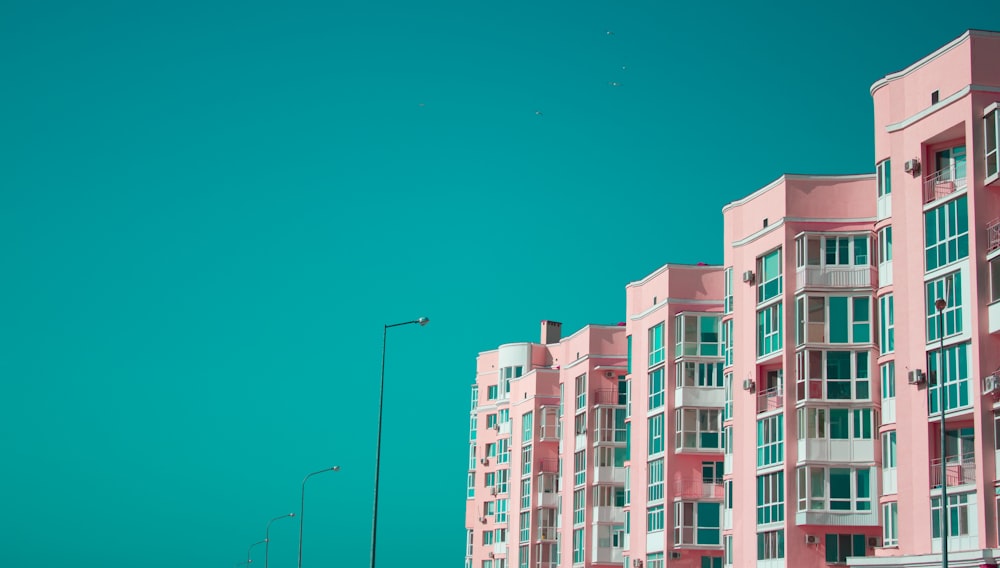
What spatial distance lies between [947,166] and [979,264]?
3.86 metres

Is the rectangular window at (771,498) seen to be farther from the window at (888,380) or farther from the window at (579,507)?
the window at (579,507)

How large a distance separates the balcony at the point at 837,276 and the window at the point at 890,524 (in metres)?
8.64

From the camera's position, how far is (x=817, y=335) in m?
49.1

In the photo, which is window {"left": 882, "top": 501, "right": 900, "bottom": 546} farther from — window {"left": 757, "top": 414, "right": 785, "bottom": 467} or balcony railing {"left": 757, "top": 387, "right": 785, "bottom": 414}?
balcony railing {"left": 757, "top": 387, "right": 785, "bottom": 414}

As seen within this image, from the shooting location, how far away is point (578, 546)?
7450 centimetres

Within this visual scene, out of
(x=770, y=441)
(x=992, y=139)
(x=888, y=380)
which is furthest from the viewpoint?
(x=770, y=441)

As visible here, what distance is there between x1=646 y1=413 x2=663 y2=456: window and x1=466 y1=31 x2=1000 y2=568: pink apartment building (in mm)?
161

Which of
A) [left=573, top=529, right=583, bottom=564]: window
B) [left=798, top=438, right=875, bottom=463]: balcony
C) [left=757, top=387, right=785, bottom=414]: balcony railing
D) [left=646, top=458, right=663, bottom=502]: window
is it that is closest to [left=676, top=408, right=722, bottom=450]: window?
[left=646, top=458, right=663, bottom=502]: window

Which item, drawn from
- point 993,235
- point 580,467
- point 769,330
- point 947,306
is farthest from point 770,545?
point 580,467

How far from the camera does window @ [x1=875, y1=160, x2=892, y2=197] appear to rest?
44344 millimetres

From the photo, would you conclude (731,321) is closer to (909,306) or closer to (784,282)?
(784,282)

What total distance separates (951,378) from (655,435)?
24.1 metres

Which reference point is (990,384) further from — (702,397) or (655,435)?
(655,435)

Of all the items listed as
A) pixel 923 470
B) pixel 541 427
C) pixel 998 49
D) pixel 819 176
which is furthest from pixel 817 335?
pixel 541 427
